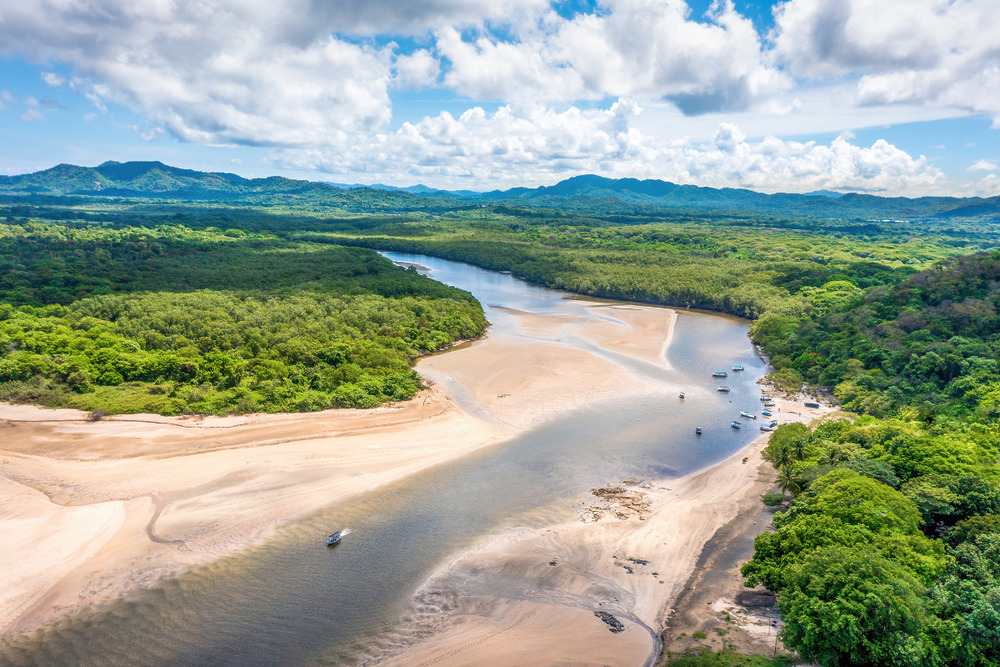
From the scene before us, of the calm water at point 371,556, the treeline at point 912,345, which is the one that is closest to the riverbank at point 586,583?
the calm water at point 371,556

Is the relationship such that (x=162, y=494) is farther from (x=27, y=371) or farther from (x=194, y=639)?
(x=27, y=371)

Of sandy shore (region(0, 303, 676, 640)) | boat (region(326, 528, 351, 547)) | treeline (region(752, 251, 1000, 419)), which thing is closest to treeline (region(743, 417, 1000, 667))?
treeline (region(752, 251, 1000, 419))

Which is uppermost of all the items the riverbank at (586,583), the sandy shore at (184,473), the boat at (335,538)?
the sandy shore at (184,473)

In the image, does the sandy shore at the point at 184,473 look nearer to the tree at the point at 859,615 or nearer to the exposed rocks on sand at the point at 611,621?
the exposed rocks on sand at the point at 611,621

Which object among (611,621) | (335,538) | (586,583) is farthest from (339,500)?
(611,621)

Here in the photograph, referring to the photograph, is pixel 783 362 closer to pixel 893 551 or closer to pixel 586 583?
pixel 893 551

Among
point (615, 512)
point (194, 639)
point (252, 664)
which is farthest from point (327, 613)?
point (615, 512)
